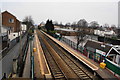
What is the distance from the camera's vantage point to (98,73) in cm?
973

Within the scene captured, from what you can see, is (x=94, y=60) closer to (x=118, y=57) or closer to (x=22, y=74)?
(x=118, y=57)

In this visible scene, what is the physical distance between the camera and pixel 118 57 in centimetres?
1155

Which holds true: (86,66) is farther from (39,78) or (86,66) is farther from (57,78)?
(39,78)

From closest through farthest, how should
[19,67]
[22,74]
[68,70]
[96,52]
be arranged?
[22,74], [19,67], [68,70], [96,52]

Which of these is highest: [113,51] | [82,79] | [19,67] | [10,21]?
[10,21]

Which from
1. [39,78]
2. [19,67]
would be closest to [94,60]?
[39,78]

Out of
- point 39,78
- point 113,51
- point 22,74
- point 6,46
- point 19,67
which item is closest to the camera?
point 39,78

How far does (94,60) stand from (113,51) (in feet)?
7.65

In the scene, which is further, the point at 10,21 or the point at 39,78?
the point at 10,21

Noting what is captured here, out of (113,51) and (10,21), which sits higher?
(10,21)

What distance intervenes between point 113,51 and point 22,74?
9.75 metres

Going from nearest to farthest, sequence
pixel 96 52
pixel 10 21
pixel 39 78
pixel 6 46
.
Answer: pixel 39 78 < pixel 96 52 < pixel 6 46 < pixel 10 21

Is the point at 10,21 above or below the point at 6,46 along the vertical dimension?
above

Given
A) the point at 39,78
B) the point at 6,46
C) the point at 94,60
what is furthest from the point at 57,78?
the point at 6,46
